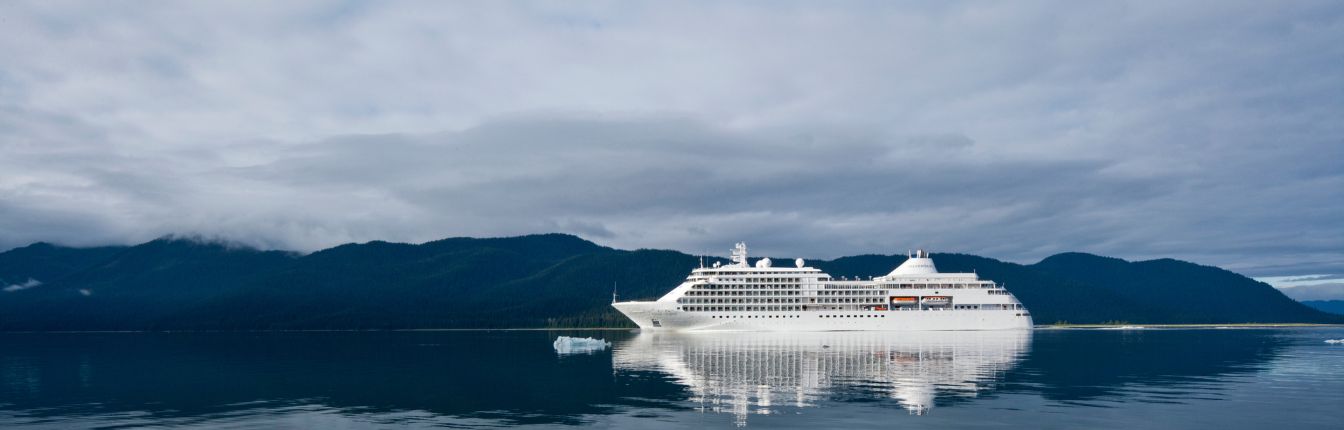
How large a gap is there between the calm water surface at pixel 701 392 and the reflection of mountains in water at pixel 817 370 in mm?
193

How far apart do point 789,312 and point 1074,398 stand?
4069 inches

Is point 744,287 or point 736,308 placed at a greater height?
point 744,287

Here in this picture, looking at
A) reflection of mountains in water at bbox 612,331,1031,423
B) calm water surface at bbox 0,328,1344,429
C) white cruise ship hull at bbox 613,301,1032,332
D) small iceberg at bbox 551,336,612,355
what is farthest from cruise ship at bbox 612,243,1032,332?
calm water surface at bbox 0,328,1344,429

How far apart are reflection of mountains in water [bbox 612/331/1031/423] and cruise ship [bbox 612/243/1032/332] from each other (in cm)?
4857

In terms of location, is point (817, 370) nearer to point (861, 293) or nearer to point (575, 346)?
point (575, 346)

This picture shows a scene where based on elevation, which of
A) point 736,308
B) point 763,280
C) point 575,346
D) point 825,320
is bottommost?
point 575,346

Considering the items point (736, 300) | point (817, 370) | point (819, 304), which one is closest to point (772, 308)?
point (736, 300)

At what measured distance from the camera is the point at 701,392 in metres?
50.0

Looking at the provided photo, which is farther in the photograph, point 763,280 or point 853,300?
point 853,300

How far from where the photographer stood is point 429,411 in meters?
43.1

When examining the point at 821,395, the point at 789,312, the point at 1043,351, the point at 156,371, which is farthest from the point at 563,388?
the point at 789,312

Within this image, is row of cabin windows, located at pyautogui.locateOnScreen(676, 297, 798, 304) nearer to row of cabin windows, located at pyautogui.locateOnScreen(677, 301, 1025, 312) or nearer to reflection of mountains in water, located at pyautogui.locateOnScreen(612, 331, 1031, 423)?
row of cabin windows, located at pyautogui.locateOnScreen(677, 301, 1025, 312)

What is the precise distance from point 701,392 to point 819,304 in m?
104

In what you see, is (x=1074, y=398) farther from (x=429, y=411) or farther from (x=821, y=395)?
(x=429, y=411)
